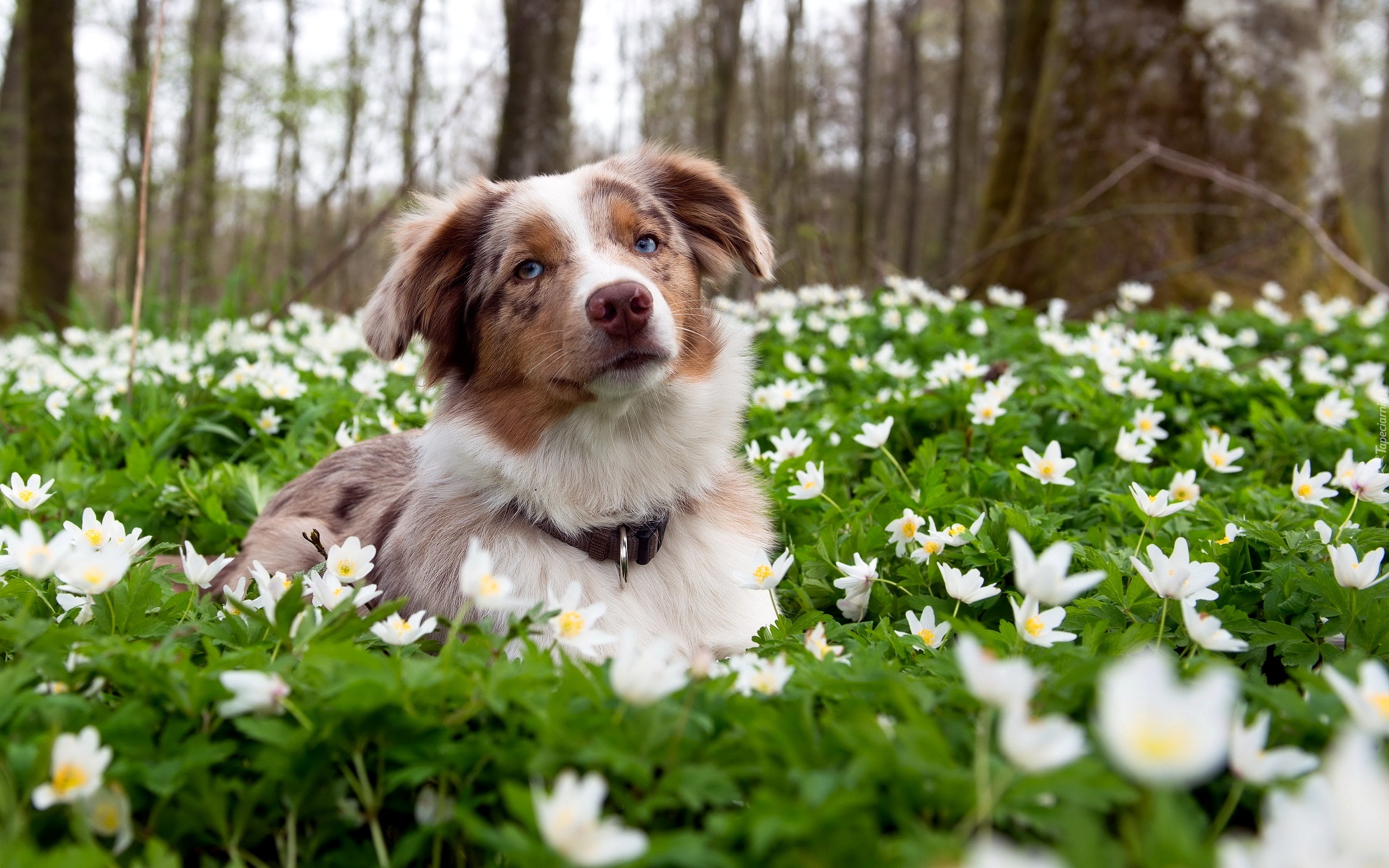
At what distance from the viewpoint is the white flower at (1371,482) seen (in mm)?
2807

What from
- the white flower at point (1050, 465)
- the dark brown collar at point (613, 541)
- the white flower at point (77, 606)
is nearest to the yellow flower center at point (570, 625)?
the dark brown collar at point (613, 541)

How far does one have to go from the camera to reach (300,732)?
180 cm

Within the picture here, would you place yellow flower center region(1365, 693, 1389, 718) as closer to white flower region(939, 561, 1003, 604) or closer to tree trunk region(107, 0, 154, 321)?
white flower region(939, 561, 1003, 604)

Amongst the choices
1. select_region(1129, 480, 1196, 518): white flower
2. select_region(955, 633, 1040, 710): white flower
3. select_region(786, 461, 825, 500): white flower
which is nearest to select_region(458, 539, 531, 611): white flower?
select_region(955, 633, 1040, 710): white flower

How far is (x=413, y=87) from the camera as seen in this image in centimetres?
2377

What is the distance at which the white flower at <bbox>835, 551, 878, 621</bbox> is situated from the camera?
2838 millimetres

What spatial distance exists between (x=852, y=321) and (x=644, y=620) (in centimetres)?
497

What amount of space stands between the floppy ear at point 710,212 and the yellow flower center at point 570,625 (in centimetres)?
235

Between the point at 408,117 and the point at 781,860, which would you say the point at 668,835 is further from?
the point at 408,117

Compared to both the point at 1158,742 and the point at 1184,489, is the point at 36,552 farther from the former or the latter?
the point at 1184,489

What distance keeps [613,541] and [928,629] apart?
45.8 inches

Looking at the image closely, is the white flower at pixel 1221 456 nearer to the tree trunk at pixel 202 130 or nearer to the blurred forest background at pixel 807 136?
the blurred forest background at pixel 807 136

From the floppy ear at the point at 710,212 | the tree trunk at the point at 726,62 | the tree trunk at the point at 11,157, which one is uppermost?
the tree trunk at the point at 726,62

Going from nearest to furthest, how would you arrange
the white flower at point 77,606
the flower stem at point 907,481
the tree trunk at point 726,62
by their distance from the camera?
the white flower at point 77,606 → the flower stem at point 907,481 → the tree trunk at point 726,62
